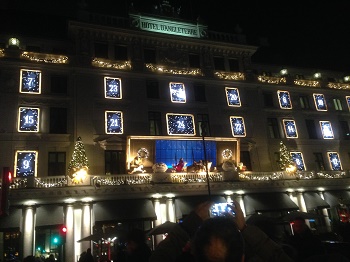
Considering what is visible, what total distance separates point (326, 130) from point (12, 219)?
32.9m

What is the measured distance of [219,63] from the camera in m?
32.3

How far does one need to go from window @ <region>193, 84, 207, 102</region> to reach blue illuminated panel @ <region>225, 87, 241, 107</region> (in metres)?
2.68

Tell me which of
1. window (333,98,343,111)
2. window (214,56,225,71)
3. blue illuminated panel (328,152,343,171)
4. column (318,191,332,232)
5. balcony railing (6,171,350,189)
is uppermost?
window (214,56,225,71)

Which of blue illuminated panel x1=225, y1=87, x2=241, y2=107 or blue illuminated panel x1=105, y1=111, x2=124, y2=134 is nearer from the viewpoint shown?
blue illuminated panel x1=105, y1=111, x2=124, y2=134

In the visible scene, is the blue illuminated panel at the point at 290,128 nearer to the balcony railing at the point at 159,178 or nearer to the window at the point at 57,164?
the balcony railing at the point at 159,178

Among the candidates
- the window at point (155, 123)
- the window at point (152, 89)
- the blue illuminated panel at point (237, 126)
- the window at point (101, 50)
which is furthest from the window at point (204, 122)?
the window at point (101, 50)

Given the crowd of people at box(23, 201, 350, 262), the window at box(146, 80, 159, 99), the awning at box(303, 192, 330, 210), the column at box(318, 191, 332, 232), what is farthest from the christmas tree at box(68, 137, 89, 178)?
the column at box(318, 191, 332, 232)

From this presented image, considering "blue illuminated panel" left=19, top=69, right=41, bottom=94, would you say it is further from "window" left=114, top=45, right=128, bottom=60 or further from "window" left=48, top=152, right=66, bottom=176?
"window" left=114, top=45, right=128, bottom=60

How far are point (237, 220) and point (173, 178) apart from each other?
2172 centimetres

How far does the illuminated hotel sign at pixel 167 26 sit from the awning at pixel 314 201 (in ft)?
64.6

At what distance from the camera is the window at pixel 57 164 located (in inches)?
928

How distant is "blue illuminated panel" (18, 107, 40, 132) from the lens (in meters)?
23.7

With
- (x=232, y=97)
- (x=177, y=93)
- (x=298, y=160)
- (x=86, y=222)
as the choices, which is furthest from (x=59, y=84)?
(x=298, y=160)

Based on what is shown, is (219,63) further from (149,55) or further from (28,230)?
(28,230)
